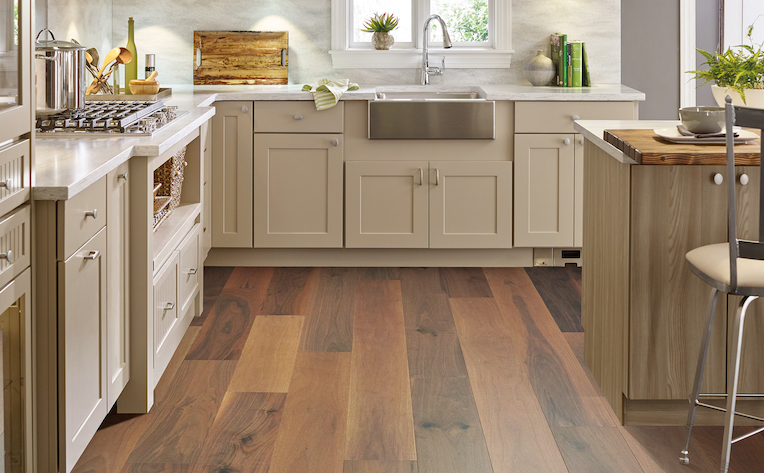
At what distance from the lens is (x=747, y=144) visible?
7.52 ft

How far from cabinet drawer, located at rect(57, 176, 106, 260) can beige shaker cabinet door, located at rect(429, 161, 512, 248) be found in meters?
2.28

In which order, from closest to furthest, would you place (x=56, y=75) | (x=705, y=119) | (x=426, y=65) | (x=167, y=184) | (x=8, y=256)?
(x=8, y=256) < (x=705, y=119) < (x=56, y=75) < (x=167, y=184) < (x=426, y=65)

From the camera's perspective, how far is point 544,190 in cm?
417

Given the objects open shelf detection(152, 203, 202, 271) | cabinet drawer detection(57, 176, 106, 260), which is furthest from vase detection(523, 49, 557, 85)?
cabinet drawer detection(57, 176, 106, 260)

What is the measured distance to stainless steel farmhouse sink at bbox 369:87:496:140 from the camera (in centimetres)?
406

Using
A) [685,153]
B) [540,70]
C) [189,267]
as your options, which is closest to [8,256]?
[189,267]

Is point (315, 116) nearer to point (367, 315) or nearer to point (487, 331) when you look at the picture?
point (367, 315)

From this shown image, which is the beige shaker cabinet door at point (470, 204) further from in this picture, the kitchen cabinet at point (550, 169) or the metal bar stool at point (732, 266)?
the metal bar stool at point (732, 266)

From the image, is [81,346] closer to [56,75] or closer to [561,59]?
[56,75]

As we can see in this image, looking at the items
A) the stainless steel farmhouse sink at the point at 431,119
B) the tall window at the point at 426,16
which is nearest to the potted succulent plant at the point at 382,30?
the tall window at the point at 426,16

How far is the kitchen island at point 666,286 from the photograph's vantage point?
2270 millimetres

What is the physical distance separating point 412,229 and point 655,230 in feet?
6.65

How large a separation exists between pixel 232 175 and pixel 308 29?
1.06 metres

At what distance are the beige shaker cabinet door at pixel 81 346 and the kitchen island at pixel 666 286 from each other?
1439mm
